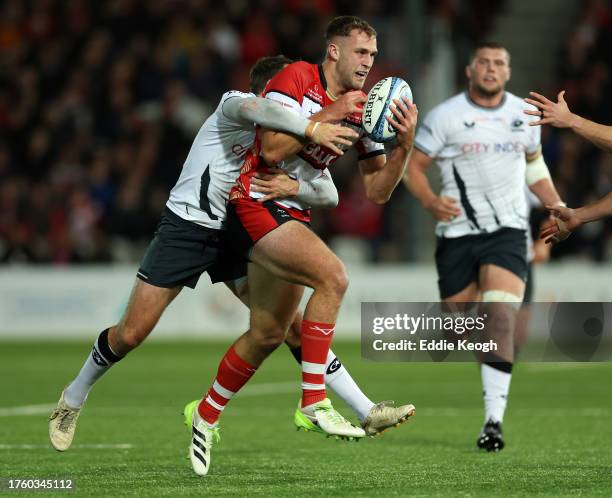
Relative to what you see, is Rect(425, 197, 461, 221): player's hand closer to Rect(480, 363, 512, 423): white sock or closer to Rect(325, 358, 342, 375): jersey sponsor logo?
Rect(480, 363, 512, 423): white sock

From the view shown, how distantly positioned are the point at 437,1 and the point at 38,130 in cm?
687

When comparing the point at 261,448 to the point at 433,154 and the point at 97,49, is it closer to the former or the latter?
the point at 433,154

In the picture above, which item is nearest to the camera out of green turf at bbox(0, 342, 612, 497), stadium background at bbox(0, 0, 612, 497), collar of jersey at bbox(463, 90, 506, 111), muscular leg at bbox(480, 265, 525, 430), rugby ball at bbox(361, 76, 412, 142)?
green turf at bbox(0, 342, 612, 497)

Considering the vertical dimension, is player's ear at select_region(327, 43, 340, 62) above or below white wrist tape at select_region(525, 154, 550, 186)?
above

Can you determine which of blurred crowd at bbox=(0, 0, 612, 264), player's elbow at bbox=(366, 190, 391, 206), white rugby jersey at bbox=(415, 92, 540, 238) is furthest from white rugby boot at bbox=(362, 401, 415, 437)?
blurred crowd at bbox=(0, 0, 612, 264)

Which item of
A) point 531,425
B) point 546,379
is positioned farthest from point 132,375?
point 531,425

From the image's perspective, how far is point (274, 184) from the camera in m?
7.50

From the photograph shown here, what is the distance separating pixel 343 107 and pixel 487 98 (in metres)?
2.74

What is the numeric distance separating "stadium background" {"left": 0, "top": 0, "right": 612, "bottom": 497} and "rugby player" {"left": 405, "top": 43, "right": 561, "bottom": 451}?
1.42 m

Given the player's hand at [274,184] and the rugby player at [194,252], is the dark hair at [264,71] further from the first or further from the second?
the player's hand at [274,184]

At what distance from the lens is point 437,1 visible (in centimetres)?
2264

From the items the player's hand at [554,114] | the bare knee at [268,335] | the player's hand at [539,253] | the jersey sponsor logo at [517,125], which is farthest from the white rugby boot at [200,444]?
the player's hand at [539,253]

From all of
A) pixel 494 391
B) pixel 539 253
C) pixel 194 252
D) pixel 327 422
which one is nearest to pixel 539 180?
pixel 494 391

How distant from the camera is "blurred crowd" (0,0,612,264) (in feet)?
64.7
